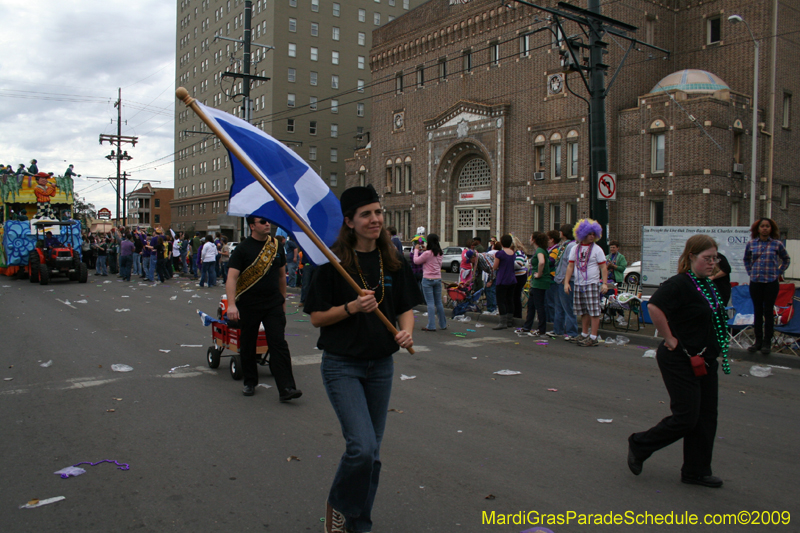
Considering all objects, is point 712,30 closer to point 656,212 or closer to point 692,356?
point 656,212

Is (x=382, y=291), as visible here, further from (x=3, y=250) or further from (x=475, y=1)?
(x=475, y=1)

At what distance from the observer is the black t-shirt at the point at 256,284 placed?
622 cm

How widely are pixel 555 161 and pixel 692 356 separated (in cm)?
3191

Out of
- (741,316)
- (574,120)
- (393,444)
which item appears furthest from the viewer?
(574,120)

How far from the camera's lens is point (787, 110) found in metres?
32.1

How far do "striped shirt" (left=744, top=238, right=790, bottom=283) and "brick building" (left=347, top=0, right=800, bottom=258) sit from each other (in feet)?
56.1

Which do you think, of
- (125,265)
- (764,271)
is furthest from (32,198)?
(764,271)

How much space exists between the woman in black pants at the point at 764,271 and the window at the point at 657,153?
75.3ft

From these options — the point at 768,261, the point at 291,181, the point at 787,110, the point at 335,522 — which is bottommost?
the point at 335,522

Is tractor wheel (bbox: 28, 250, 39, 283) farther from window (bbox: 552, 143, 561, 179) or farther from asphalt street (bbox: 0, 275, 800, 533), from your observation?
window (bbox: 552, 143, 561, 179)

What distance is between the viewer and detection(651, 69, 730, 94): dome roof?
2939 cm

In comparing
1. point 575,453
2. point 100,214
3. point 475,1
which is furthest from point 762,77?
point 100,214

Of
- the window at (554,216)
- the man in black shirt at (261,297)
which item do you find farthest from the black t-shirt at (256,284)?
the window at (554,216)

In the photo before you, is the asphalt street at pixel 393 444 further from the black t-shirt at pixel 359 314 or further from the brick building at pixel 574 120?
the brick building at pixel 574 120
